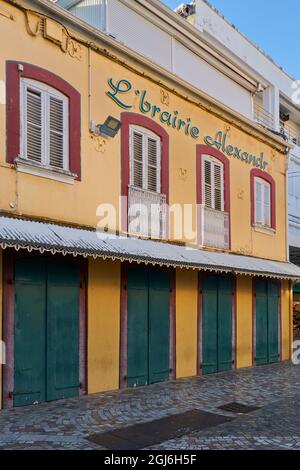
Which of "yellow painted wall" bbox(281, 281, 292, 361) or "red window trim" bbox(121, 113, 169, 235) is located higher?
"red window trim" bbox(121, 113, 169, 235)

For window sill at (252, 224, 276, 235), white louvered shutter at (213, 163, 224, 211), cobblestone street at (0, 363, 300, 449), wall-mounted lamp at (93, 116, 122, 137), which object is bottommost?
cobblestone street at (0, 363, 300, 449)

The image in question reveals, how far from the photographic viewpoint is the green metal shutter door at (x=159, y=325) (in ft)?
37.6

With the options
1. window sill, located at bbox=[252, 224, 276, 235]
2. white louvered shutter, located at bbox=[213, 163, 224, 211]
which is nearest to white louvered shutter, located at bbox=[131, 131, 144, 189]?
white louvered shutter, located at bbox=[213, 163, 224, 211]

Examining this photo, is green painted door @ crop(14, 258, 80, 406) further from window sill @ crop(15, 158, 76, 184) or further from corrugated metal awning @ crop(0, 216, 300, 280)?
window sill @ crop(15, 158, 76, 184)

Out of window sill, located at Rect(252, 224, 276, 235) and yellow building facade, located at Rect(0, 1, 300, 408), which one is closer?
yellow building facade, located at Rect(0, 1, 300, 408)

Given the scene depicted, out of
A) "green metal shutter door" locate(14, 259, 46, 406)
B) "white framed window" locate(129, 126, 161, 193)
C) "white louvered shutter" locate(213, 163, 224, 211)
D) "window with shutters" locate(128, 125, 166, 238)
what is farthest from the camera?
"white louvered shutter" locate(213, 163, 224, 211)

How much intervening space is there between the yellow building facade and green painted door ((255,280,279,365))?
0.25ft

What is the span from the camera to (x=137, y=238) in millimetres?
11047

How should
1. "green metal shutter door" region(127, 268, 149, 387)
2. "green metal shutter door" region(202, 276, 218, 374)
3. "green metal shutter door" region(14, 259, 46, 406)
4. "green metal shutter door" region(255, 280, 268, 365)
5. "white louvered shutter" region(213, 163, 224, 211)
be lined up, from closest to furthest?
"green metal shutter door" region(14, 259, 46, 406), "green metal shutter door" region(127, 268, 149, 387), "green metal shutter door" region(202, 276, 218, 374), "white louvered shutter" region(213, 163, 224, 211), "green metal shutter door" region(255, 280, 268, 365)

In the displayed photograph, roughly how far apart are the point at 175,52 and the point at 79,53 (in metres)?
5.54

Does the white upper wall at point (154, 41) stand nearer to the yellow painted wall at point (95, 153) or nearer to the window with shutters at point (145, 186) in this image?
the yellow painted wall at point (95, 153)

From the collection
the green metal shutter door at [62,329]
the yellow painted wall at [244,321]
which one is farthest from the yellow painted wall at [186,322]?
the green metal shutter door at [62,329]

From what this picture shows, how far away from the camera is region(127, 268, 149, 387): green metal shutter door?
10906mm
